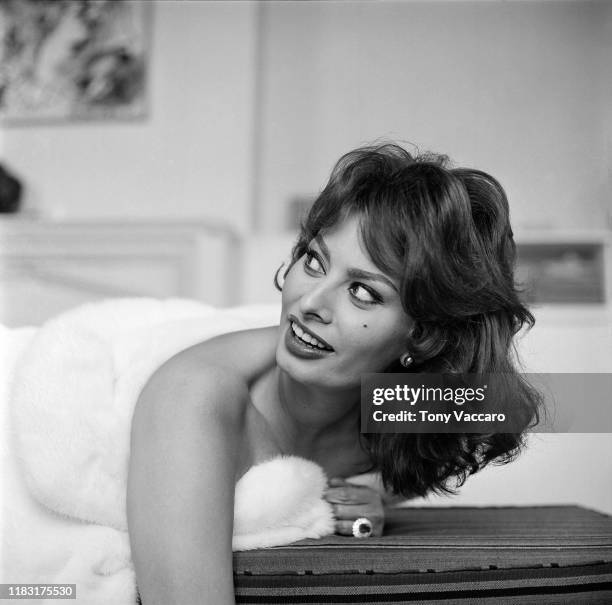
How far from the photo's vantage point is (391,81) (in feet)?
9.12

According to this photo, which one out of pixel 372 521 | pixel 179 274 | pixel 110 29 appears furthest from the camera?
pixel 110 29

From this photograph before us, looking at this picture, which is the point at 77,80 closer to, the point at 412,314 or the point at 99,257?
the point at 99,257

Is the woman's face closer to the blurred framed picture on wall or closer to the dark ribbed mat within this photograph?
the dark ribbed mat

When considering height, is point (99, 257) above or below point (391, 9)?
below

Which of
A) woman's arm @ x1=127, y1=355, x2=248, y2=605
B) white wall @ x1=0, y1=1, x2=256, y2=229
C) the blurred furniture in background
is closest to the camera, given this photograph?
woman's arm @ x1=127, y1=355, x2=248, y2=605

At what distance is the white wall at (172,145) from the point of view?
2.77 m

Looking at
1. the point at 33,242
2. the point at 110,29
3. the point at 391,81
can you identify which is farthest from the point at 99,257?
the point at 391,81

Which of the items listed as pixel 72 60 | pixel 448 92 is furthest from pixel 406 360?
pixel 72 60

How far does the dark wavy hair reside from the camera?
2.32 ft

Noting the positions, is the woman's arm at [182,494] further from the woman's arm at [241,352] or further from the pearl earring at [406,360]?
the pearl earring at [406,360]

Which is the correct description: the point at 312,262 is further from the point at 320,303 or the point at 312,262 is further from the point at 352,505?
the point at 352,505

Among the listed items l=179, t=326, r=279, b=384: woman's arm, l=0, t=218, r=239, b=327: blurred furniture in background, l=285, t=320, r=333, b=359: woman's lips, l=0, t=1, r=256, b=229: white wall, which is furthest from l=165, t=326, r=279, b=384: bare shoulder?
l=0, t=1, r=256, b=229: white wall

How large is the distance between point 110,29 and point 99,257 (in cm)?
91

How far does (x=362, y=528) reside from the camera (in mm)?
835
